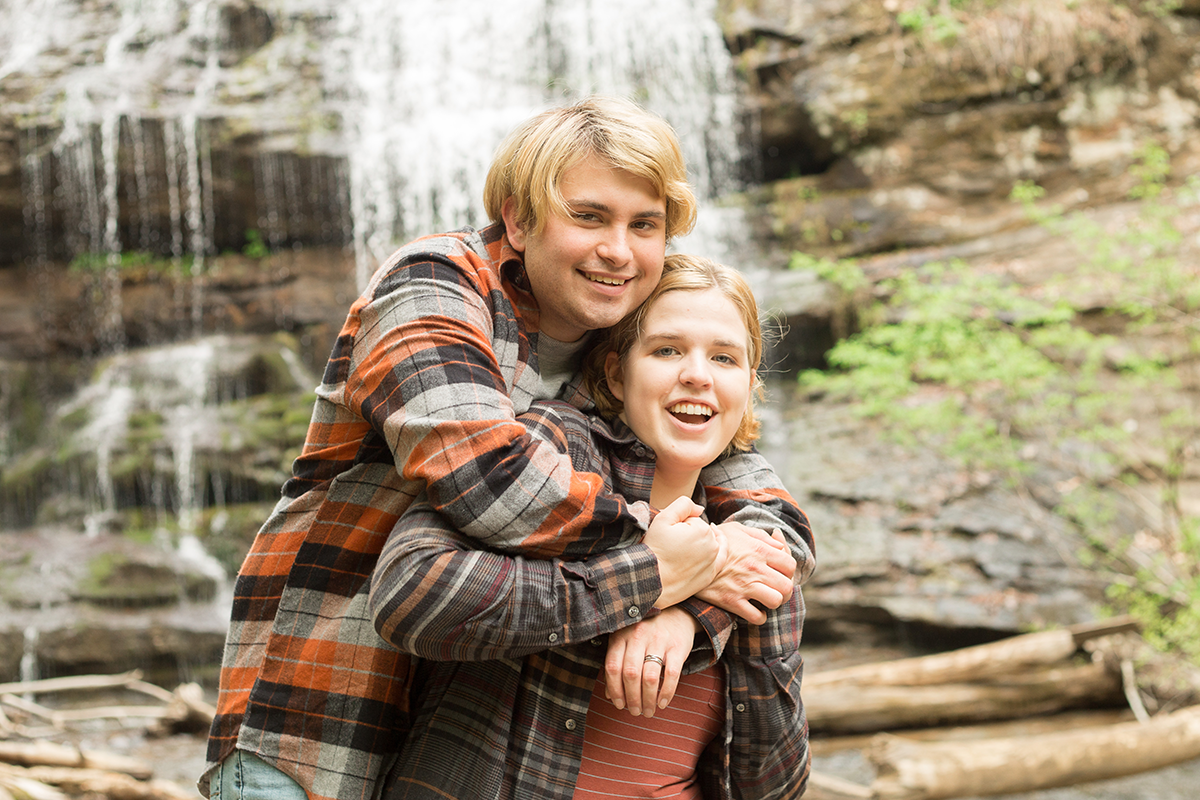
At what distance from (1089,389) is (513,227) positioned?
21.0 feet

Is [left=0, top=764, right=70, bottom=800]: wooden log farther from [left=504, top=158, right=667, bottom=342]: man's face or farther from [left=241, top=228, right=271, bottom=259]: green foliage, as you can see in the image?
[left=241, top=228, right=271, bottom=259]: green foliage

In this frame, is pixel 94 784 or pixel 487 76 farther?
pixel 487 76

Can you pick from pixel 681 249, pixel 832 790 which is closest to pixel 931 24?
pixel 681 249

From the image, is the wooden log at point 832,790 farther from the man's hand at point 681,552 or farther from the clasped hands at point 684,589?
the man's hand at point 681,552

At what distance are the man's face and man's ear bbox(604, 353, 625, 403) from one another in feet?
0.39

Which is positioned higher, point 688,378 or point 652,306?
point 652,306

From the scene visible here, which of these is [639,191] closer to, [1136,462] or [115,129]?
[1136,462]

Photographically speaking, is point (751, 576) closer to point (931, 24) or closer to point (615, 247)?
point (615, 247)

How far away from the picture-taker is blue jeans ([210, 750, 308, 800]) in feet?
5.45

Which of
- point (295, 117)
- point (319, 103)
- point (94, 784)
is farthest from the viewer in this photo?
point (319, 103)

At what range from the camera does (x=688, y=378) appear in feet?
6.06

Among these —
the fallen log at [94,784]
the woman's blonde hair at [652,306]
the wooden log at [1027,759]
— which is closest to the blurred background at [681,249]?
the wooden log at [1027,759]

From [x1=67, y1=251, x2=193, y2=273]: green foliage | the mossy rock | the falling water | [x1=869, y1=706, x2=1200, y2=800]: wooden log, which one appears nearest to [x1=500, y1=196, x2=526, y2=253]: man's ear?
[x1=869, y1=706, x2=1200, y2=800]: wooden log

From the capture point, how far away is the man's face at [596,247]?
1.80 m
